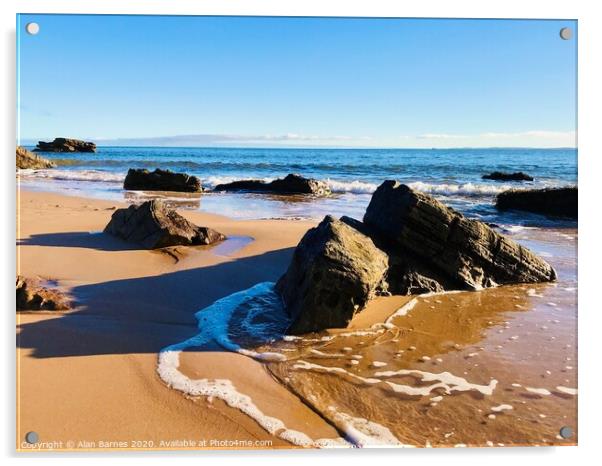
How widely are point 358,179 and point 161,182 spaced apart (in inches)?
329

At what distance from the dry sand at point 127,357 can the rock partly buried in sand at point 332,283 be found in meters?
0.67

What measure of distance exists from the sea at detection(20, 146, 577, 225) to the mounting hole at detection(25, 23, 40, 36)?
413 centimetres

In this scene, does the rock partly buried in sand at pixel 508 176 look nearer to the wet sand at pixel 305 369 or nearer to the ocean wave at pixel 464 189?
the ocean wave at pixel 464 189

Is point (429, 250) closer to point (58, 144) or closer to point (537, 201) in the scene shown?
point (537, 201)

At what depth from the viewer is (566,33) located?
11.6 feet

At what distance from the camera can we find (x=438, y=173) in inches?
829

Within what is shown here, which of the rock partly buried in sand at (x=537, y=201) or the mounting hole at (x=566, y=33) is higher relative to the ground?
the mounting hole at (x=566, y=33)

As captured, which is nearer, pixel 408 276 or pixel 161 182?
pixel 408 276

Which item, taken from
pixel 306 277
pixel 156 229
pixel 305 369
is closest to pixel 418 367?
pixel 305 369

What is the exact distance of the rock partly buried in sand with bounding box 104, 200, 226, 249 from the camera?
5.89 m

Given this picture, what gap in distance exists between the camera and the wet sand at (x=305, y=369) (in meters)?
2.73

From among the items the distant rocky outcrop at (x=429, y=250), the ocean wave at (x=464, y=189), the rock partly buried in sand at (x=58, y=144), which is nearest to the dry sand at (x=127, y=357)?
the distant rocky outcrop at (x=429, y=250)

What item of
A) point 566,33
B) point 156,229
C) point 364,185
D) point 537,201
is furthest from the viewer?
point 364,185

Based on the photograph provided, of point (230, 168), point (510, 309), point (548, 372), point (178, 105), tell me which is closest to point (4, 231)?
point (178, 105)
